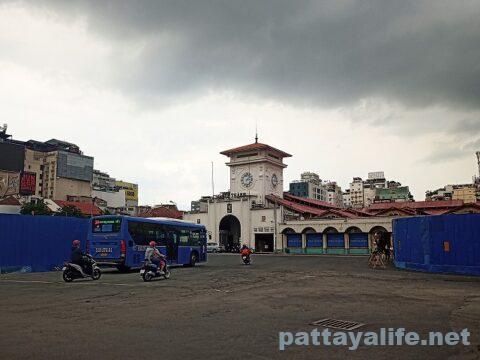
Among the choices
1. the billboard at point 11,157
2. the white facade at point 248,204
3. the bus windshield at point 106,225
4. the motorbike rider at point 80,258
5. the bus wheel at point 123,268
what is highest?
the billboard at point 11,157

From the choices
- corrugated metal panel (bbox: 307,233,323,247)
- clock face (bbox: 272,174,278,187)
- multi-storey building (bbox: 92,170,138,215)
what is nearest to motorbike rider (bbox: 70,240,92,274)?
corrugated metal panel (bbox: 307,233,323,247)

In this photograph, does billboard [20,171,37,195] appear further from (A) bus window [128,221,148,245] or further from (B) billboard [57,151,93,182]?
(A) bus window [128,221,148,245]

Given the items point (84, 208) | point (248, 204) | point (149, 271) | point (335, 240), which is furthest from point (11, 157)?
point (149, 271)

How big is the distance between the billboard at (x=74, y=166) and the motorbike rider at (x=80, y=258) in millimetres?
→ 109487

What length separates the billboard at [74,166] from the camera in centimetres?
11675

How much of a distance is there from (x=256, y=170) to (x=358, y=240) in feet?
72.1

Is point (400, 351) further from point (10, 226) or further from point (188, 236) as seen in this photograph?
point (188, 236)

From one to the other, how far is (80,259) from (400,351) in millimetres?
13499

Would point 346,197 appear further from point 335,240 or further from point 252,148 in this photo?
point 335,240

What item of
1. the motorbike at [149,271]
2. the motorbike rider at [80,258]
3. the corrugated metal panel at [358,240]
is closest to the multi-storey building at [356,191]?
the corrugated metal panel at [358,240]

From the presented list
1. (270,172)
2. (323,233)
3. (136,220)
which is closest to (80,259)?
(136,220)

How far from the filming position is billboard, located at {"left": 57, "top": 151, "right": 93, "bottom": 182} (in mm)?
116750

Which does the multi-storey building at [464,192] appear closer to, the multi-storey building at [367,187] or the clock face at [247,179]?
the multi-storey building at [367,187]

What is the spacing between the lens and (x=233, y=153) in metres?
71.6
